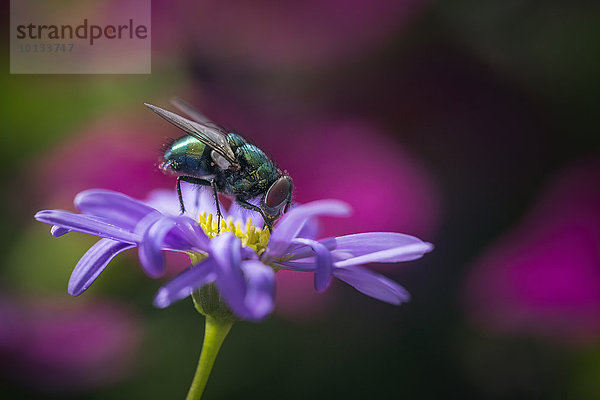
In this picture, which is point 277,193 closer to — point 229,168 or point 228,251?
point 229,168

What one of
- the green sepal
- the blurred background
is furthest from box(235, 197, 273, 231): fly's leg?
the blurred background

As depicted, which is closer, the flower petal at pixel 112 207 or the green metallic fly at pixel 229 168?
the flower petal at pixel 112 207

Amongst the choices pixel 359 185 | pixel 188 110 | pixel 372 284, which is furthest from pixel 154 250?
pixel 359 185

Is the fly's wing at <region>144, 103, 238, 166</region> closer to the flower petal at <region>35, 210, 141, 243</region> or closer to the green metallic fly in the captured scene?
the green metallic fly

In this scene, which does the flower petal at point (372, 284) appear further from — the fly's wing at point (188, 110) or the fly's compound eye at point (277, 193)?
the fly's wing at point (188, 110)

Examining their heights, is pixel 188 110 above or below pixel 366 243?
above

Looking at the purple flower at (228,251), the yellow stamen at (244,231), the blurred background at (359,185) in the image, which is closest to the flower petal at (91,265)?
the purple flower at (228,251)
